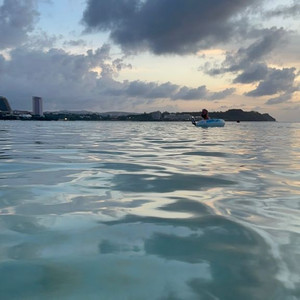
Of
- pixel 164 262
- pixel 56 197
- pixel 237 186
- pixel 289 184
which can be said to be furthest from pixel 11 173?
pixel 289 184

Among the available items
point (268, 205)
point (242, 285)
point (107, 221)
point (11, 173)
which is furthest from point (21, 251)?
point (11, 173)

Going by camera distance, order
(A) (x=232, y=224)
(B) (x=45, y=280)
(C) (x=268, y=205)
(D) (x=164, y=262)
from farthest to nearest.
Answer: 1. (C) (x=268, y=205)
2. (A) (x=232, y=224)
3. (D) (x=164, y=262)
4. (B) (x=45, y=280)

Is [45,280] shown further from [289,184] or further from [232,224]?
[289,184]

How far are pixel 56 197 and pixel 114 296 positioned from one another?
3836 millimetres

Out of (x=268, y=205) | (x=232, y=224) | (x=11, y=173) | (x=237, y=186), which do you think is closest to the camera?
(x=232, y=224)

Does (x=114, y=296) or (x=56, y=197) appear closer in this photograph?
(x=114, y=296)

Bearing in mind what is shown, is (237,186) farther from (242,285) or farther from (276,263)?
(242,285)

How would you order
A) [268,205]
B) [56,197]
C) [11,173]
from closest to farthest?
[268,205] < [56,197] < [11,173]

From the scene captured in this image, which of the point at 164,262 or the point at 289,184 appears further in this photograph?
the point at 289,184

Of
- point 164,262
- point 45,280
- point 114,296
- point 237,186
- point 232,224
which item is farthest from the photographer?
point 237,186

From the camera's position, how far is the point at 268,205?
5844 millimetres

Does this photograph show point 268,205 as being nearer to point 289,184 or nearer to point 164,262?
point 289,184

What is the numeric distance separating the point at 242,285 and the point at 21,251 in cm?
255

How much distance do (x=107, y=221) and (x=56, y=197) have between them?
6.14ft
